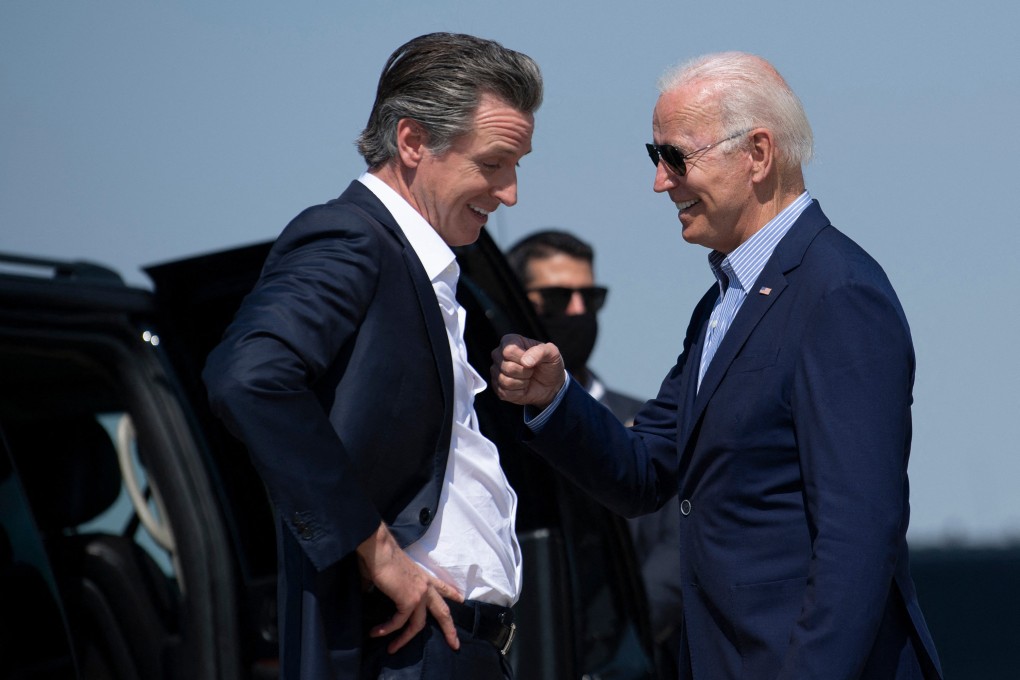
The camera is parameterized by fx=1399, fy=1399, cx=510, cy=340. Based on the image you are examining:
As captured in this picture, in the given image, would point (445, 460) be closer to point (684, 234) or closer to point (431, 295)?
point (431, 295)

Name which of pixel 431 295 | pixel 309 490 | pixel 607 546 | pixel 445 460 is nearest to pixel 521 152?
pixel 431 295

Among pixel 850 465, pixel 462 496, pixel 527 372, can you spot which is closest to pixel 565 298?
pixel 527 372

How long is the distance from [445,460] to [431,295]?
245mm

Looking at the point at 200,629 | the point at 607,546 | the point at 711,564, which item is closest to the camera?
the point at 711,564

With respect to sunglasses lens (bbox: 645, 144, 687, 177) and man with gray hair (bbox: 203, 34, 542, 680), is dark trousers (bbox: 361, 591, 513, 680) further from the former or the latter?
sunglasses lens (bbox: 645, 144, 687, 177)

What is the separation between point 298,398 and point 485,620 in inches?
19.6

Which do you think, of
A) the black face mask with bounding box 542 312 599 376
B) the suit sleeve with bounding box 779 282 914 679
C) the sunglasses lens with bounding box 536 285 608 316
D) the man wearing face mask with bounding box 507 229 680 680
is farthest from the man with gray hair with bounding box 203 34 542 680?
the sunglasses lens with bounding box 536 285 608 316

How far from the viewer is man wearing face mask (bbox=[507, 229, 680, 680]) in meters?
3.92

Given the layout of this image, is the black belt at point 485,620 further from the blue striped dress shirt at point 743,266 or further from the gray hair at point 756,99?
the gray hair at point 756,99

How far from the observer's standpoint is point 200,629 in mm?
2902

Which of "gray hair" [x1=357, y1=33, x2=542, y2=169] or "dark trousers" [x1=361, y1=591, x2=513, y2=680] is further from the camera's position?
"gray hair" [x1=357, y1=33, x2=542, y2=169]

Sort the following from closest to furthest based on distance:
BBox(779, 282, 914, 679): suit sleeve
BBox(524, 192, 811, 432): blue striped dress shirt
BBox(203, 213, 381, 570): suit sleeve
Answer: BBox(203, 213, 381, 570): suit sleeve, BBox(779, 282, 914, 679): suit sleeve, BBox(524, 192, 811, 432): blue striped dress shirt

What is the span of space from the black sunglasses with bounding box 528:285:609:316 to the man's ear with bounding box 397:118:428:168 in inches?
86.2

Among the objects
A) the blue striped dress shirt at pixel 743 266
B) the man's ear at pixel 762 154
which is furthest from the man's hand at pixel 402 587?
the man's ear at pixel 762 154
